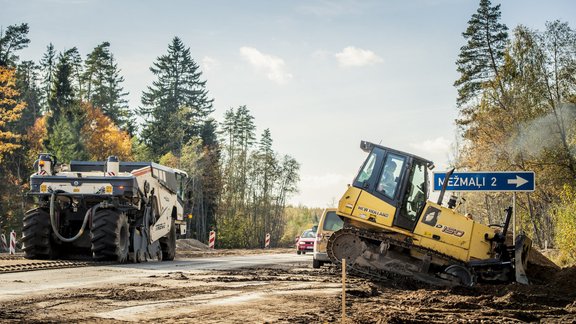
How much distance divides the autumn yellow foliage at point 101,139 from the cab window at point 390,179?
153 ft

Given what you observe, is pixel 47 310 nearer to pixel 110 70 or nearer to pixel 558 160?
pixel 558 160

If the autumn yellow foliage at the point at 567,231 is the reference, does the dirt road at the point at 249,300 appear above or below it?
below

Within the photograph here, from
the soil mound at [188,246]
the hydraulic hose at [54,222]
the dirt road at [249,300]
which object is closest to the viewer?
the dirt road at [249,300]

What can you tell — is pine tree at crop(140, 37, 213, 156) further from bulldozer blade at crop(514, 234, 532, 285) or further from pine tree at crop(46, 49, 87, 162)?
bulldozer blade at crop(514, 234, 532, 285)

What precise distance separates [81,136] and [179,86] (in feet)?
108

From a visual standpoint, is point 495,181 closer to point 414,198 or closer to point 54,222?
point 414,198

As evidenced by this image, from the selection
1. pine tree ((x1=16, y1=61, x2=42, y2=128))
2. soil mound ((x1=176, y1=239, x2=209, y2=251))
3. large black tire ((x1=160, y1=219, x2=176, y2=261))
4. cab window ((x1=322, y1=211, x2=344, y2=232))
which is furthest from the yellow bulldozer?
pine tree ((x1=16, y1=61, x2=42, y2=128))

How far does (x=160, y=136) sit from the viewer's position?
79875 millimetres

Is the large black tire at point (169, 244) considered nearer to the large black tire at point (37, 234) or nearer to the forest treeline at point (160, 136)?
the large black tire at point (37, 234)

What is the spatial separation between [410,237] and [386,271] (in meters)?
1.00

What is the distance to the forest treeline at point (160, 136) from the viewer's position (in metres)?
57.8

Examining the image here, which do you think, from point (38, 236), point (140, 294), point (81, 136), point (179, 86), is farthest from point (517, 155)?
point (179, 86)

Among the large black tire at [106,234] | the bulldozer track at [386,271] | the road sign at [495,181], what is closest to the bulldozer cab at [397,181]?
the bulldozer track at [386,271]

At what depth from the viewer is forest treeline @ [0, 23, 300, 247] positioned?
57.8 m
